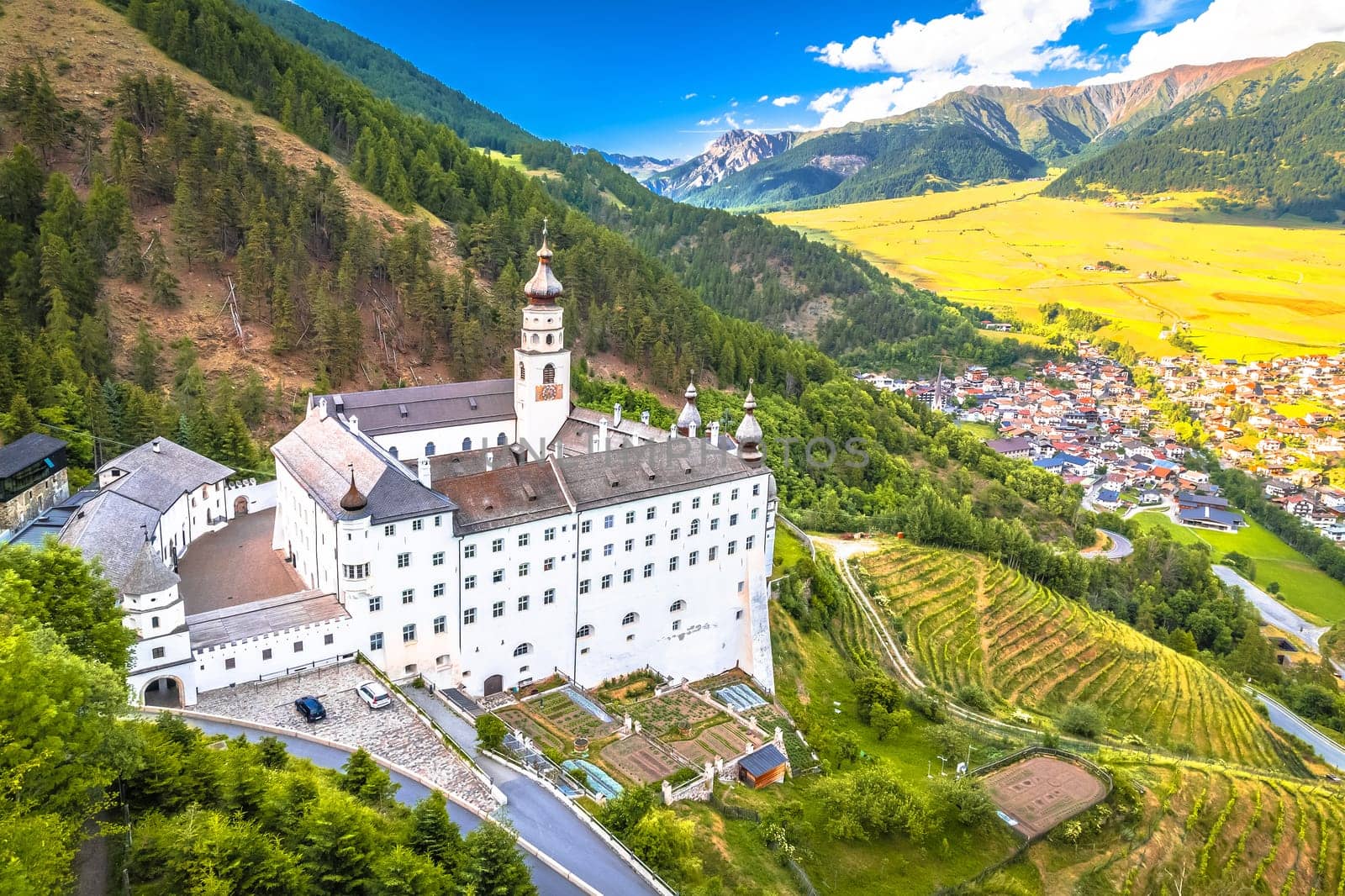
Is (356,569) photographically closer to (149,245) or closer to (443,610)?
(443,610)

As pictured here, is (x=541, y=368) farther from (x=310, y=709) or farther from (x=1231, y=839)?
(x=1231, y=839)

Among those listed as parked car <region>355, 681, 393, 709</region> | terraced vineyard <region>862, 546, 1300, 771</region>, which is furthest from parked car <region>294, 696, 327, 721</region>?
terraced vineyard <region>862, 546, 1300, 771</region>

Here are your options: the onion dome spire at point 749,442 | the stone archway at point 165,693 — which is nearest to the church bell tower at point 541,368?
the onion dome spire at point 749,442

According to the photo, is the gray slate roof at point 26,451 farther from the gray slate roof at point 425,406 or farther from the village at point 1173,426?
the village at point 1173,426

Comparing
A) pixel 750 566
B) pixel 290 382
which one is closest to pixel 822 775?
pixel 750 566

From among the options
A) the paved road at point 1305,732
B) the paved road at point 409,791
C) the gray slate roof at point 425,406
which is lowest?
the paved road at point 1305,732

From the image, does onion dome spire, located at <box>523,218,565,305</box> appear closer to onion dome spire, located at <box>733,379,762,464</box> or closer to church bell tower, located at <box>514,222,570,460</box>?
church bell tower, located at <box>514,222,570,460</box>

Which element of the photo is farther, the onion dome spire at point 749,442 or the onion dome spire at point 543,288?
the onion dome spire at point 543,288
